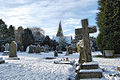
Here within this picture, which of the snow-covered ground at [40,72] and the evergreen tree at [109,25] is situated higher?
the evergreen tree at [109,25]

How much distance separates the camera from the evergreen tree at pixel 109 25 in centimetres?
1371

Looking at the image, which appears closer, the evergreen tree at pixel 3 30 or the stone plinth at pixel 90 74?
the stone plinth at pixel 90 74

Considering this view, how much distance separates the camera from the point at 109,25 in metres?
14.1

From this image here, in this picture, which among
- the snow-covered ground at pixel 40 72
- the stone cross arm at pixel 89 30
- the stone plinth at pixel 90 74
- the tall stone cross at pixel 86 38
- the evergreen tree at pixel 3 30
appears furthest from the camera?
the evergreen tree at pixel 3 30

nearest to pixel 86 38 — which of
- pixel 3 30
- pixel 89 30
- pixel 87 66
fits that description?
pixel 89 30

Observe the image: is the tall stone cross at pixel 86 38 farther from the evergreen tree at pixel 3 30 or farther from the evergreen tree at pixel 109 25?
the evergreen tree at pixel 3 30

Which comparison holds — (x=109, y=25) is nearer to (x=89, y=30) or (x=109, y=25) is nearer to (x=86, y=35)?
(x=89, y=30)

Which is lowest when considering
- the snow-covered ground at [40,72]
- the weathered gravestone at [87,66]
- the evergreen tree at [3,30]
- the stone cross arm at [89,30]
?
the snow-covered ground at [40,72]

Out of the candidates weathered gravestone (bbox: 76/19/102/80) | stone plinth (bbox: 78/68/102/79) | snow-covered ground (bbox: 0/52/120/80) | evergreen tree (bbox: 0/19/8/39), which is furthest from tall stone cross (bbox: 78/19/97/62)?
evergreen tree (bbox: 0/19/8/39)

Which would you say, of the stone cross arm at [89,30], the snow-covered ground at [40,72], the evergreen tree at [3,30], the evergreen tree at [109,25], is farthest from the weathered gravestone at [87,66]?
the evergreen tree at [3,30]

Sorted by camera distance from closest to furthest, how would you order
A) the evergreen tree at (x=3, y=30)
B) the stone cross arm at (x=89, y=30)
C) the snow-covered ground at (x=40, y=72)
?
the snow-covered ground at (x=40, y=72), the stone cross arm at (x=89, y=30), the evergreen tree at (x=3, y=30)

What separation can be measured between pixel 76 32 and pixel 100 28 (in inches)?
427

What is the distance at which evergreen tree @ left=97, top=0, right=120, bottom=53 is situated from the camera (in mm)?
13711

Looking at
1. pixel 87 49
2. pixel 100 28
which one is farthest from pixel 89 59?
pixel 100 28
